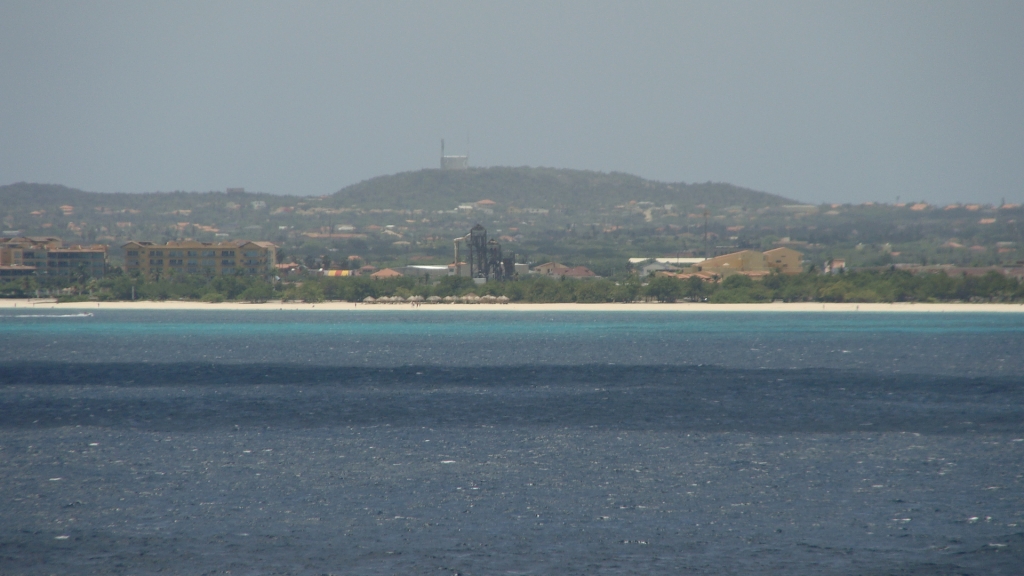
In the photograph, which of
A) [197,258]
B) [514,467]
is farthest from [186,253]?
[514,467]

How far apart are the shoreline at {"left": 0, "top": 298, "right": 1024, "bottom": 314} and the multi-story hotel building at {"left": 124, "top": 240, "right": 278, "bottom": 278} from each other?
58.9 ft

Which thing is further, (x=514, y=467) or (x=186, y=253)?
(x=186, y=253)

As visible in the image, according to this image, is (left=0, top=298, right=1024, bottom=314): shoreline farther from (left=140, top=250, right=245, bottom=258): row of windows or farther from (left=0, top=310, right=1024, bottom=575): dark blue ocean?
(left=0, top=310, right=1024, bottom=575): dark blue ocean

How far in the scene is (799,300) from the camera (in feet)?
438

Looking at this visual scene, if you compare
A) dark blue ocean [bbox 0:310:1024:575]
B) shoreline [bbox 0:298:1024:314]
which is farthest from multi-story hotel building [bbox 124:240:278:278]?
dark blue ocean [bbox 0:310:1024:575]

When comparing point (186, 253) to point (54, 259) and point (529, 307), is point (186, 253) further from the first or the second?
point (529, 307)

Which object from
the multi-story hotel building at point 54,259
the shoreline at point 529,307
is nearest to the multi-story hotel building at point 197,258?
the multi-story hotel building at point 54,259

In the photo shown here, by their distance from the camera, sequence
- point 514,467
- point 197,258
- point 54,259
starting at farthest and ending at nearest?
point 54,259 → point 197,258 → point 514,467

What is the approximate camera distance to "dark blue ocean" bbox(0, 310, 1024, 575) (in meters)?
19.9

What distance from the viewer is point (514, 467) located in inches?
1112

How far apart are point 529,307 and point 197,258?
6154 cm

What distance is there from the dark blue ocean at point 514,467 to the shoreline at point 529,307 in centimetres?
6147

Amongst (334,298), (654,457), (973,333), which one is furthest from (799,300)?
(654,457)

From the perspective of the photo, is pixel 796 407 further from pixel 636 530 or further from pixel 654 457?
pixel 636 530
